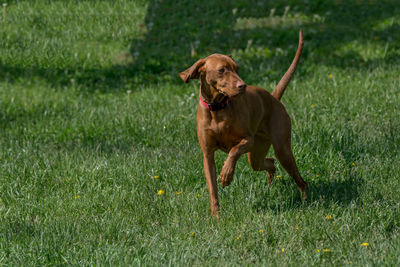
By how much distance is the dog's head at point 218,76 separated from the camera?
425 centimetres

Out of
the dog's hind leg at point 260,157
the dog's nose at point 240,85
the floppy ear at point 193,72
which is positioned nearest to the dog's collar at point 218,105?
the floppy ear at point 193,72

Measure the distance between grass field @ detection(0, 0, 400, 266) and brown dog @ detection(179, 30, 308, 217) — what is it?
0.34m

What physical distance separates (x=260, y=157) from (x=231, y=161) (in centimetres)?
79

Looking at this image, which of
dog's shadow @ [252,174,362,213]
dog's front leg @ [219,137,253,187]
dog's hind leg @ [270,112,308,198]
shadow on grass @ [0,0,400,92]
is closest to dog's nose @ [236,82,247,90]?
dog's front leg @ [219,137,253,187]

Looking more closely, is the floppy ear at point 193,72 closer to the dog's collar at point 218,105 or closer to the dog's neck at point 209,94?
the dog's neck at point 209,94

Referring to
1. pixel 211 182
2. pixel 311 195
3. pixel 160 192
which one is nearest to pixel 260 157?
pixel 311 195

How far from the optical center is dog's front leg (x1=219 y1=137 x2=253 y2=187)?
4.47 m

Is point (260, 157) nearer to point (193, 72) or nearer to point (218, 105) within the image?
point (218, 105)

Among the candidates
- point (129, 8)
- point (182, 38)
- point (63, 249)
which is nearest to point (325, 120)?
point (63, 249)

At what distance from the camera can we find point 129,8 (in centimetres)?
1301

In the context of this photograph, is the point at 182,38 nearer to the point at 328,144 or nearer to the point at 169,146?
the point at 169,146

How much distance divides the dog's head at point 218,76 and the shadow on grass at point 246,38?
477 centimetres

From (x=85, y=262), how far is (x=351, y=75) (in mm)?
6109

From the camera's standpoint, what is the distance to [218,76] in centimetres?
437
